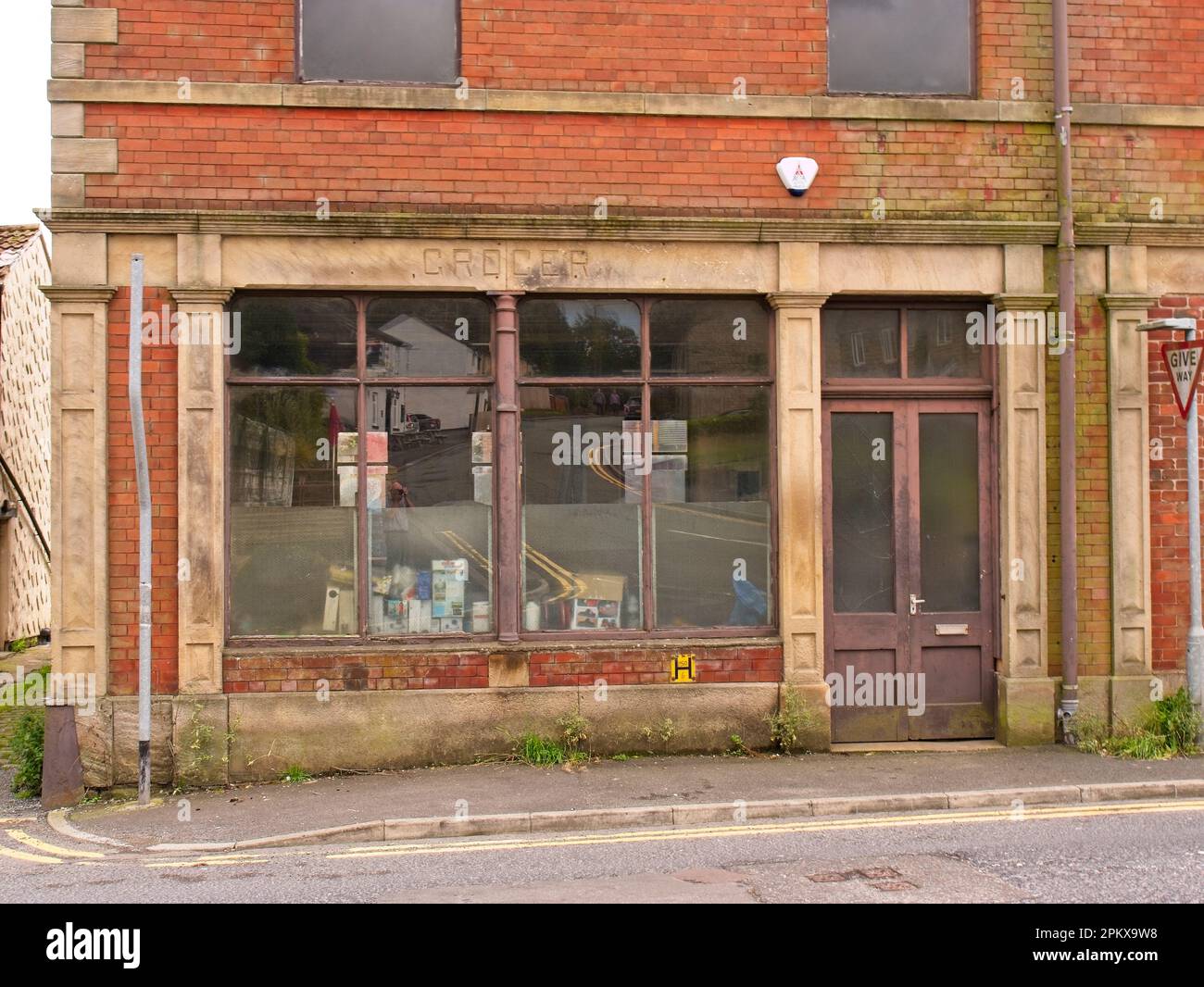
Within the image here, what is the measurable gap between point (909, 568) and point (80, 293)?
6865mm

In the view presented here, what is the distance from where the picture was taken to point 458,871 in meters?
6.96

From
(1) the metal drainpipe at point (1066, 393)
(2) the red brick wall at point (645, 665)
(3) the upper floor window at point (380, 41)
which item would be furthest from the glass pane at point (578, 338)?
(1) the metal drainpipe at point (1066, 393)

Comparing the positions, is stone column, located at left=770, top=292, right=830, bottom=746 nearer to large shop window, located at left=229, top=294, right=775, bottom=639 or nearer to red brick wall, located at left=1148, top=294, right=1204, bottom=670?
large shop window, located at left=229, top=294, right=775, bottom=639

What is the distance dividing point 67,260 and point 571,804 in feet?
18.1

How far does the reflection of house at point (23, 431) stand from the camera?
1877 cm

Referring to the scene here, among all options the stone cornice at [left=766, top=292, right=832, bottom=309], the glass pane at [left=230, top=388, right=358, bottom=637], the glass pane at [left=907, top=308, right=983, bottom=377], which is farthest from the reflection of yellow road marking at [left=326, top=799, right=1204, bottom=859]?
the stone cornice at [left=766, top=292, right=832, bottom=309]

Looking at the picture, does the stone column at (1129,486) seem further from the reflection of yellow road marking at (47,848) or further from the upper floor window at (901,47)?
the reflection of yellow road marking at (47,848)

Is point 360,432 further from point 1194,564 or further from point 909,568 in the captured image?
point 1194,564

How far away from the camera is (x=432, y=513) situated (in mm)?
9945

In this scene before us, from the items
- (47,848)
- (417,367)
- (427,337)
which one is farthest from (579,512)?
(47,848)

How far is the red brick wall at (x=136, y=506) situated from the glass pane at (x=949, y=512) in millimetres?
6014

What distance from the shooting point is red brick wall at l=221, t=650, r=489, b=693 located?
31.5ft
